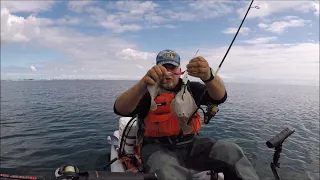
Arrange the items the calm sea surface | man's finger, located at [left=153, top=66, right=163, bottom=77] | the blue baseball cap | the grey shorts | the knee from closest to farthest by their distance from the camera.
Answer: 1. man's finger, located at [left=153, top=66, right=163, bottom=77]
2. the grey shorts
3. the knee
4. the blue baseball cap
5. the calm sea surface

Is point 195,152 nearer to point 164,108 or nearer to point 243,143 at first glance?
point 164,108

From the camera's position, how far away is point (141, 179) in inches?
101

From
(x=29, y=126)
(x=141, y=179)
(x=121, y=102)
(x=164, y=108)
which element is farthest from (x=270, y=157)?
(x=29, y=126)

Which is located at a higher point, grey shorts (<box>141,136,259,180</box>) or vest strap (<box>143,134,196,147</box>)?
vest strap (<box>143,134,196,147</box>)

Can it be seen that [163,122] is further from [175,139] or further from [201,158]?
[201,158]

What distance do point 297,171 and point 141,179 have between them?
Result: 8.37 meters

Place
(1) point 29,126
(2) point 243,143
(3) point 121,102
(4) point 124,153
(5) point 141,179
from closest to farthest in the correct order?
(5) point 141,179 → (3) point 121,102 → (4) point 124,153 → (2) point 243,143 → (1) point 29,126

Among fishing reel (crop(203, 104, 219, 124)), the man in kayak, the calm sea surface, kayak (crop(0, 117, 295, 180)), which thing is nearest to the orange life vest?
the man in kayak

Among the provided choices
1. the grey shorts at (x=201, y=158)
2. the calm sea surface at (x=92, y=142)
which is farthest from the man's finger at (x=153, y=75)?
the calm sea surface at (x=92, y=142)

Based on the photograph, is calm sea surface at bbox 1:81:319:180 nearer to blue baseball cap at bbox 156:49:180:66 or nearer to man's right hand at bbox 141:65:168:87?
blue baseball cap at bbox 156:49:180:66

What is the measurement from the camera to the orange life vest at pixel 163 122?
4625 millimetres

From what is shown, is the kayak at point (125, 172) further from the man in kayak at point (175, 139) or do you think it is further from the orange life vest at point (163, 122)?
the orange life vest at point (163, 122)

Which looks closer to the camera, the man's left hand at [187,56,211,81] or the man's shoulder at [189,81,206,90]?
the man's left hand at [187,56,211,81]

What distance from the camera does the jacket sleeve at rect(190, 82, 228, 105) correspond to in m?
4.67
